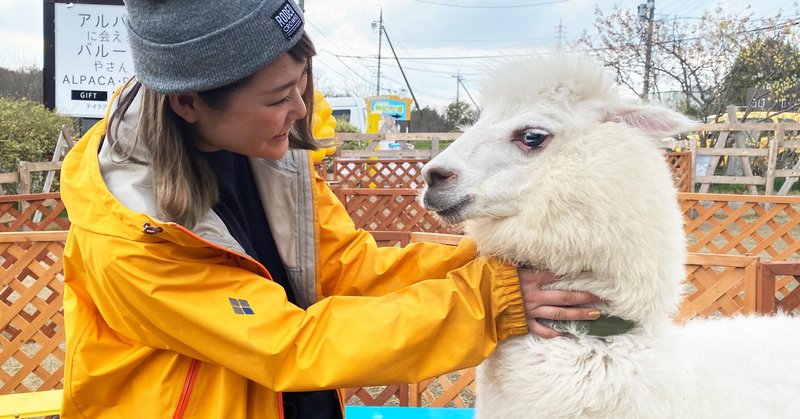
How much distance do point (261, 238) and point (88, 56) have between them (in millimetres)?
5965

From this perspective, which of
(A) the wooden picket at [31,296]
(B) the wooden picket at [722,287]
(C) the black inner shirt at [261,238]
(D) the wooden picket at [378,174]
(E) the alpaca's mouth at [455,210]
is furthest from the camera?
(D) the wooden picket at [378,174]

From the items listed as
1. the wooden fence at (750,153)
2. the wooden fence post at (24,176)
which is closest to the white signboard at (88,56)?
the wooden fence post at (24,176)

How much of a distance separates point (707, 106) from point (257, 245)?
16.7 metres

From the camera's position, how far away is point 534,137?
148 cm

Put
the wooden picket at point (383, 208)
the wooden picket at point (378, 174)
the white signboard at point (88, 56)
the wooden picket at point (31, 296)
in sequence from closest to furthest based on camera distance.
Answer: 1. the wooden picket at point (31, 296)
2. the white signboard at point (88, 56)
3. the wooden picket at point (383, 208)
4. the wooden picket at point (378, 174)

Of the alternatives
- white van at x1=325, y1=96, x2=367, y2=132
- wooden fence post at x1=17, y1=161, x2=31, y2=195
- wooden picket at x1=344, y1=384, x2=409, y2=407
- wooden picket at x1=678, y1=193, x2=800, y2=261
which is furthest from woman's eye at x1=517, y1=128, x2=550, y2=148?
white van at x1=325, y1=96, x2=367, y2=132

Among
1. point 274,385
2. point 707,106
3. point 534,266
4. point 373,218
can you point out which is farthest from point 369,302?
point 707,106

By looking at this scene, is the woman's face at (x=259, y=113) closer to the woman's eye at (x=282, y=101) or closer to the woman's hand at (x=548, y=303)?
the woman's eye at (x=282, y=101)

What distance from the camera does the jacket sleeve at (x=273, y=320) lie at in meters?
1.25

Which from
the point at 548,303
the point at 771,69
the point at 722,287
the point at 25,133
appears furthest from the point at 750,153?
the point at 25,133

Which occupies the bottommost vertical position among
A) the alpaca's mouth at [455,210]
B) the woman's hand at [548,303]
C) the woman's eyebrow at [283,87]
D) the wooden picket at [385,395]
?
the wooden picket at [385,395]

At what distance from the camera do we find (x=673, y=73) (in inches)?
633

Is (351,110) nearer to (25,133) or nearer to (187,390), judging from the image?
(25,133)

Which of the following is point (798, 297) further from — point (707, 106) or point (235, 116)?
point (707, 106)
